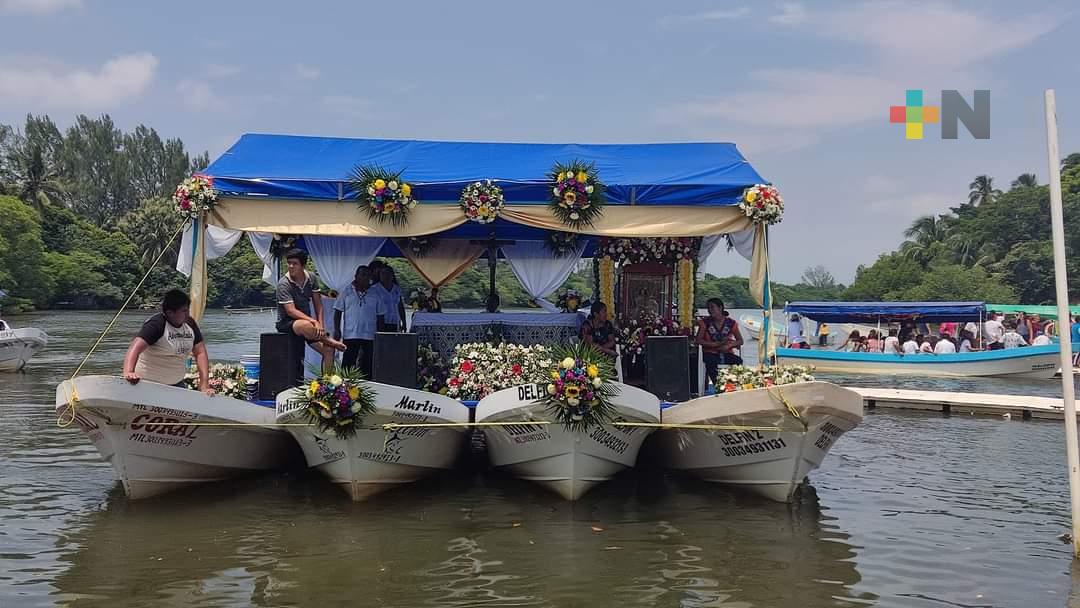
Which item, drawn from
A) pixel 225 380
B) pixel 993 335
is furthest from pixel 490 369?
pixel 993 335

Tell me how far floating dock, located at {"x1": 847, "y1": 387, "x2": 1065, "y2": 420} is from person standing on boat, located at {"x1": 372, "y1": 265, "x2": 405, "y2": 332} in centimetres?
832

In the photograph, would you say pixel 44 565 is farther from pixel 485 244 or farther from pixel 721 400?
pixel 485 244

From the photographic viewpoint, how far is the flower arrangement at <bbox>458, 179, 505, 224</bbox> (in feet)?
30.7

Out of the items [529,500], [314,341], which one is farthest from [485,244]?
[529,500]

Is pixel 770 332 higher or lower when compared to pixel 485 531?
higher

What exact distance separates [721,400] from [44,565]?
5858 mm

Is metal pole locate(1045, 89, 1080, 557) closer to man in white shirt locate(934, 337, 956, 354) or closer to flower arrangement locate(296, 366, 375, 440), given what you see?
flower arrangement locate(296, 366, 375, 440)

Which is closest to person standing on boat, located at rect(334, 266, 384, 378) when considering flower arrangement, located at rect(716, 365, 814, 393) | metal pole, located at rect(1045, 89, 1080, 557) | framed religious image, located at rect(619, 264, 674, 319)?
framed religious image, located at rect(619, 264, 674, 319)

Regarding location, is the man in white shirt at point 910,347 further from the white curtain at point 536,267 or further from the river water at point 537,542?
the white curtain at point 536,267

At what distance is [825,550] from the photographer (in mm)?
7582

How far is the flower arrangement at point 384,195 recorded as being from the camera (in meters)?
9.27

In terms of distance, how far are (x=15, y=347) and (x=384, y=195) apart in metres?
17.8

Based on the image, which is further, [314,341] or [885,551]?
[314,341]

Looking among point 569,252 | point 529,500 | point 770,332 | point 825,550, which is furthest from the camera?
point 569,252
